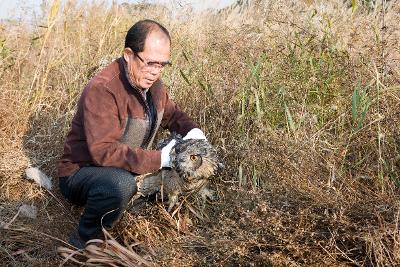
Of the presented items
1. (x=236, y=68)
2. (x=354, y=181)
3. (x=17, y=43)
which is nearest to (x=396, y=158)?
(x=354, y=181)

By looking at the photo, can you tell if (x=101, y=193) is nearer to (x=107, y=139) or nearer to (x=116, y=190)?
(x=116, y=190)

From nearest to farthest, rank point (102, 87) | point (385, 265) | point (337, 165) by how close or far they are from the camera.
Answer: point (385, 265) < point (337, 165) < point (102, 87)

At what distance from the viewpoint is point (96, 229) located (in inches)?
115

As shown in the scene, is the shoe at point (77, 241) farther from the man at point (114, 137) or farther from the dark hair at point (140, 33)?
the dark hair at point (140, 33)

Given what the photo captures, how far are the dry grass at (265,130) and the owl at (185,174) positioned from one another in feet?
0.39

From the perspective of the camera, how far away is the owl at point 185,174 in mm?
2852

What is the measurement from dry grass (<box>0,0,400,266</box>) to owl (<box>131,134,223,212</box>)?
4.6 inches

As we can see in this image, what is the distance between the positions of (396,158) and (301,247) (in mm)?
711

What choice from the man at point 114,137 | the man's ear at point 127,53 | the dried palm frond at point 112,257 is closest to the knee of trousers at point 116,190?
the man at point 114,137

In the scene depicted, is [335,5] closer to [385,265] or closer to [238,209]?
[238,209]

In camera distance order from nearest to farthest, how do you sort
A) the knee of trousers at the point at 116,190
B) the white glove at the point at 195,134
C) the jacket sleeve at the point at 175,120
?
the knee of trousers at the point at 116,190 → the white glove at the point at 195,134 → the jacket sleeve at the point at 175,120

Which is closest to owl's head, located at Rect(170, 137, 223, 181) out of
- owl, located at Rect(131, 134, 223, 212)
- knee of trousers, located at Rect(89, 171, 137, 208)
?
owl, located at Rect(131, 134, 223, 212)

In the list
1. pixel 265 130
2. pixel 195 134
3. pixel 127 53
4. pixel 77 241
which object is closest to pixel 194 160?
pixel 195 134

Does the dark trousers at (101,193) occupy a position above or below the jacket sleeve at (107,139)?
below
